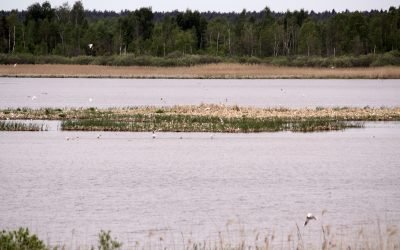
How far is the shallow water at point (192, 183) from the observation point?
1848 cm

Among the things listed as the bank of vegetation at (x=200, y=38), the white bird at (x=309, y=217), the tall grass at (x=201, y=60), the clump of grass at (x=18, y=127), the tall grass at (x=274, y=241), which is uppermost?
the bank of vegetation at (x=200, y=38)

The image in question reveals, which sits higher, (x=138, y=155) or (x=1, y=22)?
(x=1, y=22)

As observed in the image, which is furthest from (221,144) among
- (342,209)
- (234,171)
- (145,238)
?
(145,238)

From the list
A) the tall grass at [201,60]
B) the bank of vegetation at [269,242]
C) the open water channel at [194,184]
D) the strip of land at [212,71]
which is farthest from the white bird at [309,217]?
the tall grass at [201,60]

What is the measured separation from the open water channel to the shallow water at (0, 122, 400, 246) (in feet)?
0.10

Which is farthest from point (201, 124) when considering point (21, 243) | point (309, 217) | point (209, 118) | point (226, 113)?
point (21, 243)

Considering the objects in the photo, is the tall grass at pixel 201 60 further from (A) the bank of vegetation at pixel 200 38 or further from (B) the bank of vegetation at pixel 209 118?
(B) the bank of vegetation at pixel 209 118

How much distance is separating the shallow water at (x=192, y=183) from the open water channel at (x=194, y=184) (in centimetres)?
3

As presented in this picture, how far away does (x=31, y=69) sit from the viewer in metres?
100

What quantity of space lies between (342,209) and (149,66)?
275ft

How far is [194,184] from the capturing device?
79.7ft

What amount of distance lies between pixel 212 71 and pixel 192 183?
76.2 metres

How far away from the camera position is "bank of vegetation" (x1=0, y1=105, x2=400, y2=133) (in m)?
37.6

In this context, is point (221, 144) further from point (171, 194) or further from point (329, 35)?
point (329, 35)
